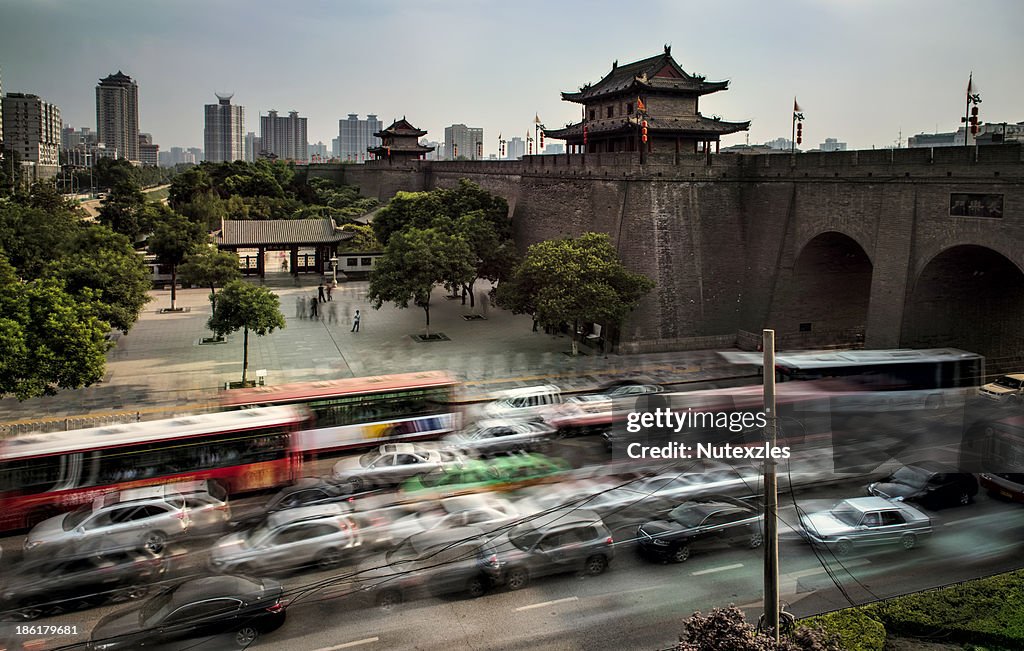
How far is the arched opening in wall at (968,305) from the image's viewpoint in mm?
17312

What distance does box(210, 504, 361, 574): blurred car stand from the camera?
921cm

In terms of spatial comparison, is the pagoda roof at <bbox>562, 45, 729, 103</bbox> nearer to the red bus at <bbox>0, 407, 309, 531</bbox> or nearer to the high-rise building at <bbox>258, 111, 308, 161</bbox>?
the red bus at <bbox>0, 407, 309, 531</bbox>

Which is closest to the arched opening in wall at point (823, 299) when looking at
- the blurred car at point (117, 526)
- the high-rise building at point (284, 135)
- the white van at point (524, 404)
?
the white van at point (524, 404)

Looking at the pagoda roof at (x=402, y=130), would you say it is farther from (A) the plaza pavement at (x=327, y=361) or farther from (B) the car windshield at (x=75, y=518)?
(B) the car windshield at (x=75, y=518)

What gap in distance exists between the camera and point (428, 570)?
9102mm

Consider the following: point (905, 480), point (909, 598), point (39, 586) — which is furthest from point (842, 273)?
point (39, 586)

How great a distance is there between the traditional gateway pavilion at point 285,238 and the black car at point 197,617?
26020 millimetres

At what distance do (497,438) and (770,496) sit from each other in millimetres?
7231

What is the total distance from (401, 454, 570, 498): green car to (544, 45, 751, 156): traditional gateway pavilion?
1424 centimetres

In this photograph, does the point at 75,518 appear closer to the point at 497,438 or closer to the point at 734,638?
the point at 497,438

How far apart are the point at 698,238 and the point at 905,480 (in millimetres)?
12266

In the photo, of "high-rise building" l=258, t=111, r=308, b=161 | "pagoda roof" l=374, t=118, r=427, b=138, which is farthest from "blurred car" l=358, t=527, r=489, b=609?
"high-rise building" l=258, t=111, r=308, b=161

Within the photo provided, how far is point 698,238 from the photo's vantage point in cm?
2233

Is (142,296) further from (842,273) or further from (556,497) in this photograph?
(842,273)
